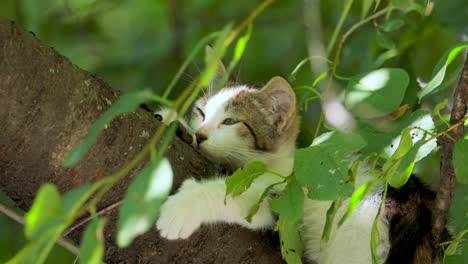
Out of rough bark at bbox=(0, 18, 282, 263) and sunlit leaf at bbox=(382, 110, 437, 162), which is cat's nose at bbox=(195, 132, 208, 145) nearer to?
rough bark at bbox=(0, 18, 282, 263)

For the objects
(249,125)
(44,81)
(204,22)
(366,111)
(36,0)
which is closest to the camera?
(366,111)

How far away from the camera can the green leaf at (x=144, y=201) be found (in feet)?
3.40

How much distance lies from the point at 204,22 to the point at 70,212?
2.66m

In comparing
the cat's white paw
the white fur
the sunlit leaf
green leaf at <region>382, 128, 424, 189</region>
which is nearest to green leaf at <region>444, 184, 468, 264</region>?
the white fur

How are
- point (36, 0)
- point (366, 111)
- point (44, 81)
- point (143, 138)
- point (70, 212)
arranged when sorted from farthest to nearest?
point (36, 0), point (143, 138), point (44, 81), point (366, 111), point (70, 212)

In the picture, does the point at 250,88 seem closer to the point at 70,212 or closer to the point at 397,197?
the point at 397,197

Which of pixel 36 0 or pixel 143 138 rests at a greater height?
pixel 36 0

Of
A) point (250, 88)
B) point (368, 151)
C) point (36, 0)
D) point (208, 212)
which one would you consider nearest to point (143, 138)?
point (208, 212)

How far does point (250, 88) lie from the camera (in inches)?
121

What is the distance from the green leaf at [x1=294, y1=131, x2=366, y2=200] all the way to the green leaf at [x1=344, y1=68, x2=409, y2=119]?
0.11 m

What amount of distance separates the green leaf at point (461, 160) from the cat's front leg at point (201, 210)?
0.62 metres

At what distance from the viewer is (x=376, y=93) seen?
1603 mm

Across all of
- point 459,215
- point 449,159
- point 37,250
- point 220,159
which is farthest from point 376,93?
point 220,159

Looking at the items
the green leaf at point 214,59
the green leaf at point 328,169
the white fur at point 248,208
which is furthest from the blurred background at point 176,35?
the green leaf at point 214,59
